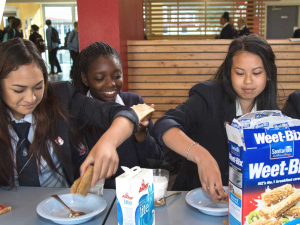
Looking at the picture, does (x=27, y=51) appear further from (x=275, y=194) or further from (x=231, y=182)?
(x=275, y=194)

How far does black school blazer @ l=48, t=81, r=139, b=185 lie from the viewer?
1.44 meters

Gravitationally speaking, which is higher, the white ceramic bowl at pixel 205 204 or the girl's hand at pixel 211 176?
the girl's hand at pixel 211 176

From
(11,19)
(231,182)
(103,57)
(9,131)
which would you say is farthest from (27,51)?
(11,19)

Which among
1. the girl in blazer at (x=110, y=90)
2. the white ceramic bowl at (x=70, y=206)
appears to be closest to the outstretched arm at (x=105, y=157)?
the white ceramic bowl at (x=70, y=206)

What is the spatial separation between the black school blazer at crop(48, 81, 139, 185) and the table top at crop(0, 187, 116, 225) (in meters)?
0.21

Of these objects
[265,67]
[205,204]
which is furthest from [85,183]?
[265,67]

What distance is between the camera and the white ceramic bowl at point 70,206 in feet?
3.24

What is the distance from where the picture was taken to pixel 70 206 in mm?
1132

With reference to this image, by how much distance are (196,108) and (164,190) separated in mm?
591

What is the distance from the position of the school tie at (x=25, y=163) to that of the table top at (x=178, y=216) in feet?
1.58

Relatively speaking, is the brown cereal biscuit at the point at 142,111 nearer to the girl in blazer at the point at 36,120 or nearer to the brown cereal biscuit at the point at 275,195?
the girl in blazer at the point at 36,120

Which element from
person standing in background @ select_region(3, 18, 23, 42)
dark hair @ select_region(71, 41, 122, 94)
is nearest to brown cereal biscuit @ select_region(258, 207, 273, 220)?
dark hair @ select_region(71, 41, 122, 94)

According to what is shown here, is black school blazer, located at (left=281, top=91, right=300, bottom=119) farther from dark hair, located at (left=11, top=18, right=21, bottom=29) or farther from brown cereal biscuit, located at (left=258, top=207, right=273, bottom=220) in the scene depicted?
dark hair, located at (left=11, top=18, right=21, bottom=29)

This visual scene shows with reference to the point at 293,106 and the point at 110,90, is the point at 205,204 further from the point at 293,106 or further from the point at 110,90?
the point at 110,90
